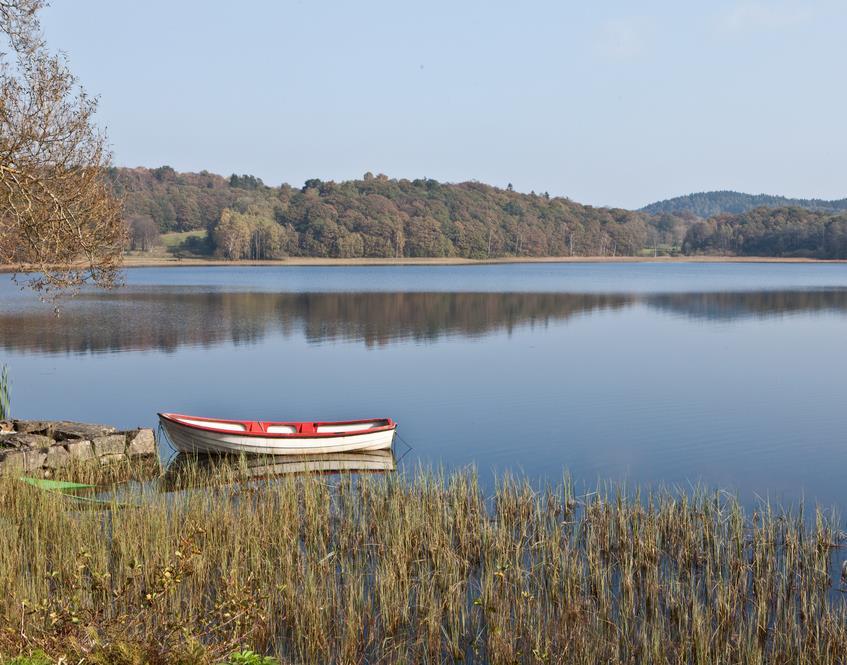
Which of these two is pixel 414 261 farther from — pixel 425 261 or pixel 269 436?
pixel 269 436

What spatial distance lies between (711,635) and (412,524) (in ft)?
13.6

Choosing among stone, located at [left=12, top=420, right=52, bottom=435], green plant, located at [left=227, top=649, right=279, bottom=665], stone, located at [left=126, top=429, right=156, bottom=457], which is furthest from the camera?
stone, located at [left=12, top=420, right=52, bottom=435]

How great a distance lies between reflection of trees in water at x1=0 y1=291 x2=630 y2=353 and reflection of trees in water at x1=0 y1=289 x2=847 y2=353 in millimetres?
54

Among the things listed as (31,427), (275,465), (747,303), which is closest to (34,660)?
(275,465)

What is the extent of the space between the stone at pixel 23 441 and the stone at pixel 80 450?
44cm

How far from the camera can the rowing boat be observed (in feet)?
56.7

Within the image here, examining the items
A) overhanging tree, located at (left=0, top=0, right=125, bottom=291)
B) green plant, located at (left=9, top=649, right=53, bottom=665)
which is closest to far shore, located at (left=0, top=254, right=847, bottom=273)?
overhanging tree, located at (left=0, top=0, right=125, bottom=291)

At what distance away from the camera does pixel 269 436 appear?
1728 centimetres

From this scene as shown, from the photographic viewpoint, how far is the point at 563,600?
9.66 meters

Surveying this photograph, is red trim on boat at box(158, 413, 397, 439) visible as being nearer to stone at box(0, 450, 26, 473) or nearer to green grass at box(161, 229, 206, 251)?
stone at box(0, 450, 26, 473)

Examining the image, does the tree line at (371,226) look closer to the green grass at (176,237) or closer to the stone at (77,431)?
the green grass at (176,237)

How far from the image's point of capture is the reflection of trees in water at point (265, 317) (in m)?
39.7

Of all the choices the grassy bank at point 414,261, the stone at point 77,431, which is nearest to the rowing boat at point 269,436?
the stone at point 77,431

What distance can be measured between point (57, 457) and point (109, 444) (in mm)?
1192
